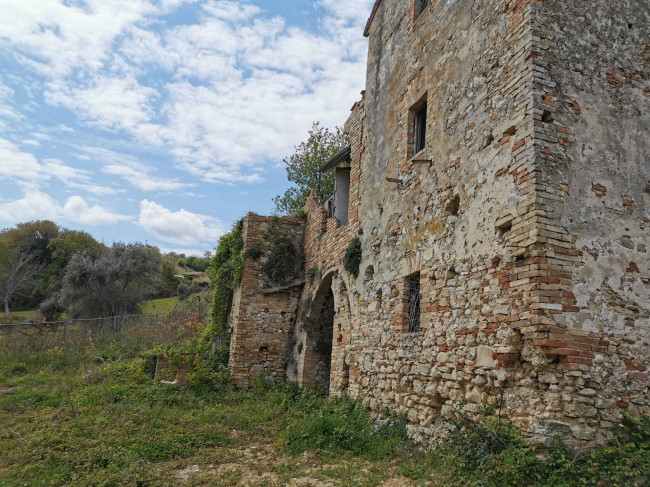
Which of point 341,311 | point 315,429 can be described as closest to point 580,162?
point 315,429

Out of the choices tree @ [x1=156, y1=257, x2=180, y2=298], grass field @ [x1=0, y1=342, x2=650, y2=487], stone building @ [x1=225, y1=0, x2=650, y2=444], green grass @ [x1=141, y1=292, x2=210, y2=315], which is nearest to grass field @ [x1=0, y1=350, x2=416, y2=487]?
grass field @ [x1=0, y1=342, x2=650, y2=487]

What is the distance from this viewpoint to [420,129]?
30.4 feet

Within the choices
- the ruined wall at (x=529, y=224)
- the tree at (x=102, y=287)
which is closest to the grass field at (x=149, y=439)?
the ruined wall at (x=529, y=224)

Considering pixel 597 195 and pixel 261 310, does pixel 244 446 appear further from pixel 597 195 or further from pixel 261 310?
pixel 597 195

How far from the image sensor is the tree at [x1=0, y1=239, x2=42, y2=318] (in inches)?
1310

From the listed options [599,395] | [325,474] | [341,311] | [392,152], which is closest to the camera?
[599,395]

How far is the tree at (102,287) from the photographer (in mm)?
25609

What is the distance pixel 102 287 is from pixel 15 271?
462 inches

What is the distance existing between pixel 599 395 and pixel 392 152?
19.4 ft

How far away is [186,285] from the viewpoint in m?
37.1

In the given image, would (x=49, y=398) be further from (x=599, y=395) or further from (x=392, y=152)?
(x=599, y=395)

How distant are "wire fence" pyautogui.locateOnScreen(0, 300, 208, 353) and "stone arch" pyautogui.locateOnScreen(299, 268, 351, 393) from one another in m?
6.68

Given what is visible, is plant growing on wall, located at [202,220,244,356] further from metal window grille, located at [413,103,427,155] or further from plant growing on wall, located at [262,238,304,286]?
metal window grille, located at [413,103,427,155]

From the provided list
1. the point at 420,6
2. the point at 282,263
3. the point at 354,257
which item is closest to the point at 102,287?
the point at 282,263
